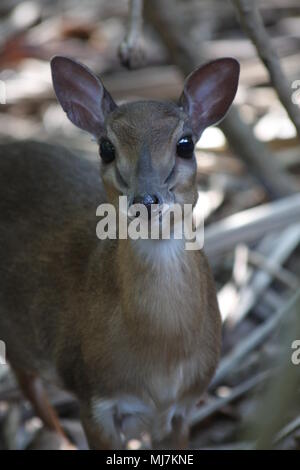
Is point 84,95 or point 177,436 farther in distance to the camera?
point 177,436

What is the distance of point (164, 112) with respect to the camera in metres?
3.59

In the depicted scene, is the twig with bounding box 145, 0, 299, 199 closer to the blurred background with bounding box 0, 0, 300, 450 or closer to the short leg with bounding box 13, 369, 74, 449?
the blurred background with bounding box 0, 0, 300, 450

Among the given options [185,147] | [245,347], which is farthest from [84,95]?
[245,347]

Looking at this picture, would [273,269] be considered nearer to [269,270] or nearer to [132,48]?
[269,270]

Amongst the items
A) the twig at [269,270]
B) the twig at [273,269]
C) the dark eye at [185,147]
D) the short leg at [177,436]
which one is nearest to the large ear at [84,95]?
the dark eye at [185,147]

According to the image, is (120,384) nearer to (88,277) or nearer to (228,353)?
(88,277)

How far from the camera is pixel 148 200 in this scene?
3201mm

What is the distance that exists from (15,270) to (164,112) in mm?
1179

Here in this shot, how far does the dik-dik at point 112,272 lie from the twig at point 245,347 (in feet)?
2.52

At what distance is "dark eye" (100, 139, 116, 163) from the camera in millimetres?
3549

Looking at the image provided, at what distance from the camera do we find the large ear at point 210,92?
3.91 metres

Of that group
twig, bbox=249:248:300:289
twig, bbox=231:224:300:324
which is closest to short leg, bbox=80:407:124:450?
twig, bbox=231:224:300:324

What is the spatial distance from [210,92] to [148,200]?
0.90 metres
